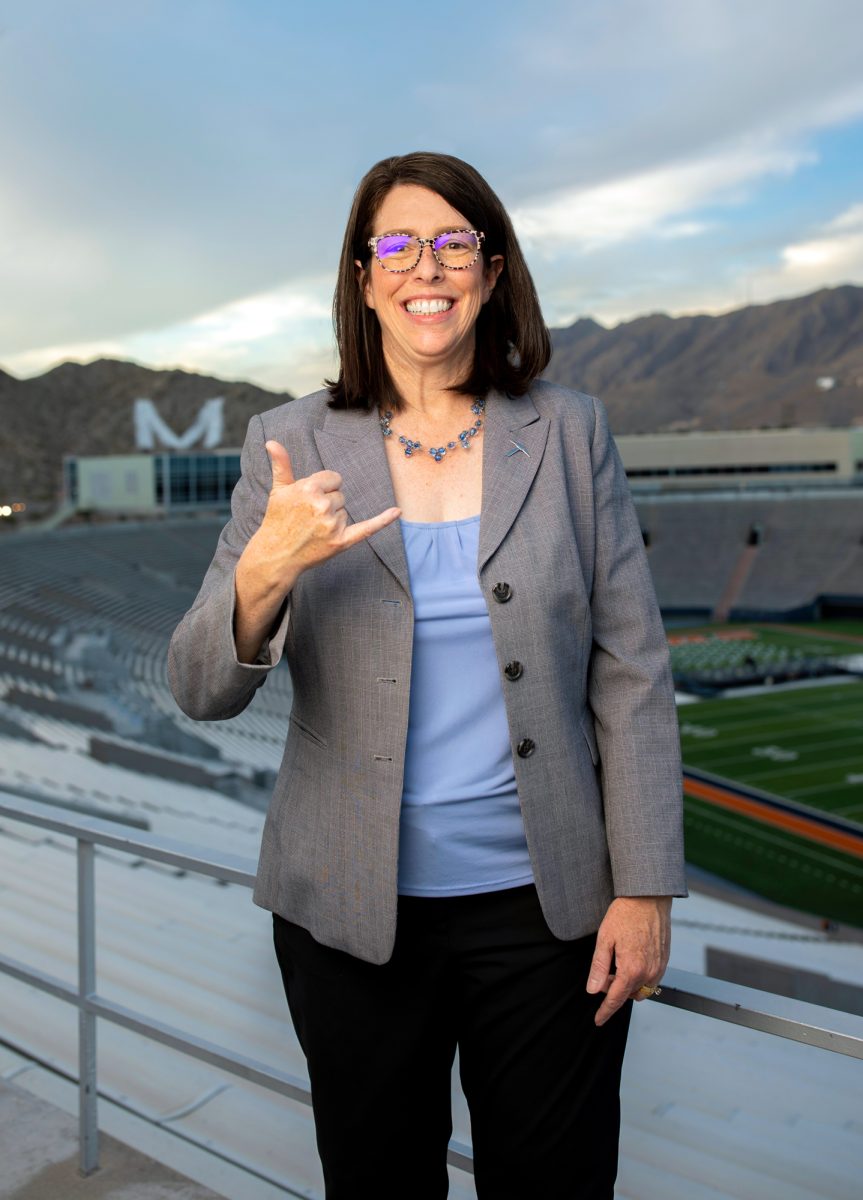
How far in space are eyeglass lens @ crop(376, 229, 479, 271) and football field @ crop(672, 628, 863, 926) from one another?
11.7 m

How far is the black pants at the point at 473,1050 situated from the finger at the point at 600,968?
0.11 ft

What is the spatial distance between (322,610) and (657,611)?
0.42 meters

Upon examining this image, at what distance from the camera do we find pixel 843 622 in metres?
33.7

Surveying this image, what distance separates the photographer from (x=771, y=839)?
14.5 metres

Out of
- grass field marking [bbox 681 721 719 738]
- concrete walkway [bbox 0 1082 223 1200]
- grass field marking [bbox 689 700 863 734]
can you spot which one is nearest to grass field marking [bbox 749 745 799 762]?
grass field marking [bbox 681 721 719 738]

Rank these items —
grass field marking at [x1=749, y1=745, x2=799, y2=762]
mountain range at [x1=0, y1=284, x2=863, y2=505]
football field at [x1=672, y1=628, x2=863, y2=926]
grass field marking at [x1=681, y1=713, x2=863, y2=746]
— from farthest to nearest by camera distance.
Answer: mountain range at [x1=0, y1=284, x2=863, y2=505], grass field marking at [x1=681, y1=713, x2=863, y2=746], grass field marking at [x1=749, y1=745, x2=799, y2=762], football field at [x1=672, y1=628, x2=863, y2=926]

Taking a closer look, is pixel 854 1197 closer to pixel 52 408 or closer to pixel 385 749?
pixel 385 749

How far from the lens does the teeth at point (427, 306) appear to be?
1392 mm

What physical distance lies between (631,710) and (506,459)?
0.34 meters

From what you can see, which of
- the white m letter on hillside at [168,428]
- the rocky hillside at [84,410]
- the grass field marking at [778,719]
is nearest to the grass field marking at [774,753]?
the grass field marking at [778,719]

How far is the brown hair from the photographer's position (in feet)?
4.64

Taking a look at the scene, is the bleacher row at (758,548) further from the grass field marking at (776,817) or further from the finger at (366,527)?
the finger at (366,527)

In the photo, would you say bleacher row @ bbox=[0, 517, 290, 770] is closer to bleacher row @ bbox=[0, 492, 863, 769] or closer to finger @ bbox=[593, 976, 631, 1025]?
bleacher row @ bbox=[0, 492, 863, 769]

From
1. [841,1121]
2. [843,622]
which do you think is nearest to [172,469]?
[843,622]
